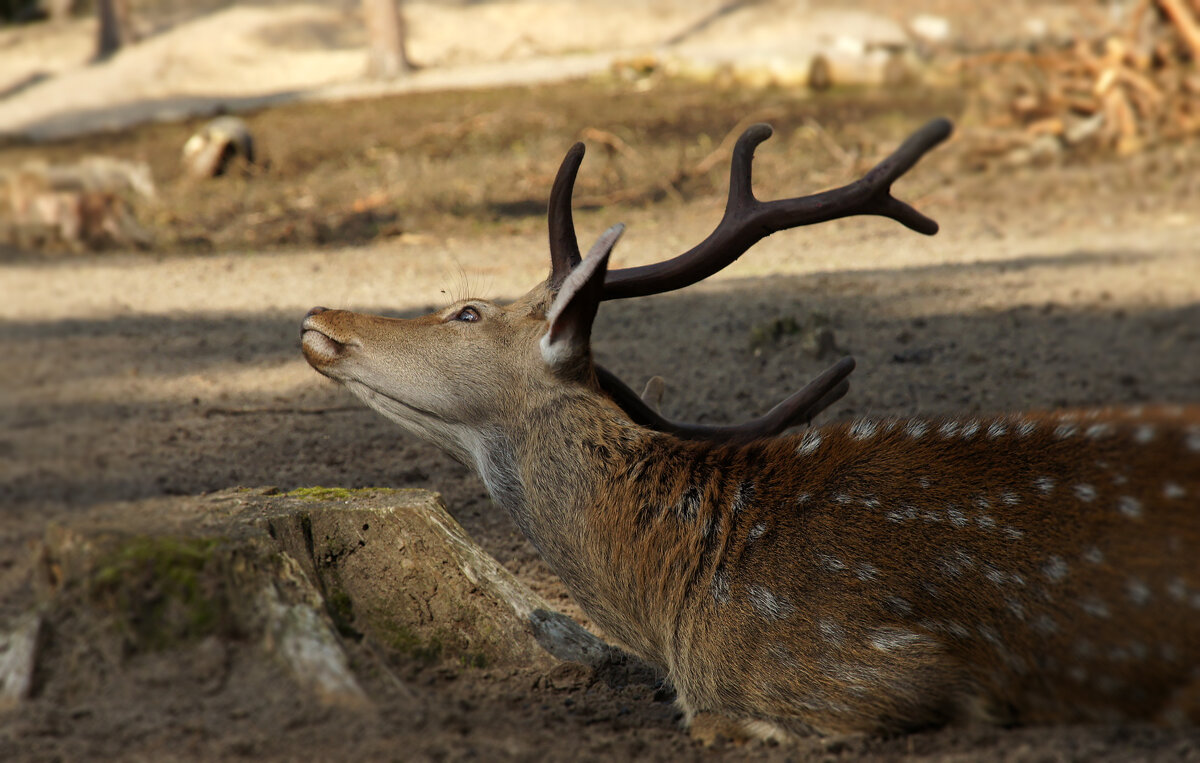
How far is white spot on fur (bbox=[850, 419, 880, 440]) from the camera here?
307 cm

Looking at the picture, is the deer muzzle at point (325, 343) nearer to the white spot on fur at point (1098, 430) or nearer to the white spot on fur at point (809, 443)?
the white spot on fur at point (809, 443)

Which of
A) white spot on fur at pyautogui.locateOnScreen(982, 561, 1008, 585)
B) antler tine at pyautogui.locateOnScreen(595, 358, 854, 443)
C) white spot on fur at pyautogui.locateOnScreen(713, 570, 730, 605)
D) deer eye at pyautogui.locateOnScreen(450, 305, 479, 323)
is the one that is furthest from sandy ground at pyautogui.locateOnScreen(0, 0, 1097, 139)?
white spot on fur at pyautogui.locateOnScreen(982, 561, 1008, 585)

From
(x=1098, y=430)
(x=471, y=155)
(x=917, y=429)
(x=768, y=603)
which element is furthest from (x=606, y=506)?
(x=471, y=155)

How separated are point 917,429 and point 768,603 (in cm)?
68

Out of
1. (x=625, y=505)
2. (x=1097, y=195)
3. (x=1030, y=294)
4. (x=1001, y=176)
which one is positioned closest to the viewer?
(x=625, y=505)

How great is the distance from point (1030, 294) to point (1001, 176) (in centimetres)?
395

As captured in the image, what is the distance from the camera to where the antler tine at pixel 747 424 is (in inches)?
136

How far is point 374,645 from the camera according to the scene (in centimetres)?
279

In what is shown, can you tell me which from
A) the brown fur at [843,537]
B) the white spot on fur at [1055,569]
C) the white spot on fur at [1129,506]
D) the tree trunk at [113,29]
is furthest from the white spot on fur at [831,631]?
the tree trunk at [113,29]

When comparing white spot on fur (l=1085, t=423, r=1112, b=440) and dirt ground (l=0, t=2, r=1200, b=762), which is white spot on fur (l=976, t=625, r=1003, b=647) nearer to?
dirt ground (l=0, t=2, r=1200, b=762)

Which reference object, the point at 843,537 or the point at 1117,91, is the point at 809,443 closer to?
the point at 843,537

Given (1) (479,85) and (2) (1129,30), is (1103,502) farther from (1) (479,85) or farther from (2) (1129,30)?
(1) (479,85)

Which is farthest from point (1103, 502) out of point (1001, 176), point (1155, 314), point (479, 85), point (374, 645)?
point (479, 85)

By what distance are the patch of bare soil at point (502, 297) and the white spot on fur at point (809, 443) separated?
0.81m
